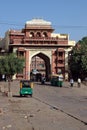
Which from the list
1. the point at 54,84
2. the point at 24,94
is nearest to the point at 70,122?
the point at 24,94

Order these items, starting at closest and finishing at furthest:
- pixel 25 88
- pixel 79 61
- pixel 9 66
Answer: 1. pixel 25 88
2. pixel 9 66
3. pixel 79 61

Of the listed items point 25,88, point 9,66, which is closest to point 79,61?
point 9,66

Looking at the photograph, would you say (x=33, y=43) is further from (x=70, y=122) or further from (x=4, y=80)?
(x=70, y=122)

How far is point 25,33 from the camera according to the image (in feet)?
333

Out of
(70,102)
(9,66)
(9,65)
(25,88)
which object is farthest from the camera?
(9,65)

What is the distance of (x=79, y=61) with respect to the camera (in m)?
87.3

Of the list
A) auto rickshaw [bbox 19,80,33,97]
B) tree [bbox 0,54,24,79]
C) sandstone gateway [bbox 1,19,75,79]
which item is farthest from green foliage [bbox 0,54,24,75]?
sandstone gateway [bbox 1,19,75,79]

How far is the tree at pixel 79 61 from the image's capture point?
8600 centimetres

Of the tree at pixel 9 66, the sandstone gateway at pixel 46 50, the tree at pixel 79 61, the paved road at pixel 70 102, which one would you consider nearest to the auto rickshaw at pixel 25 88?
the paved road at pixel 70 102

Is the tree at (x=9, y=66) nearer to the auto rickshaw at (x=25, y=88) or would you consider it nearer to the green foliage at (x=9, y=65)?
the green foliage at (x=9, y=65)

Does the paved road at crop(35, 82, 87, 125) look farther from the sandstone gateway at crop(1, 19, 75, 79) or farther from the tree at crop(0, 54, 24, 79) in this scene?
the sandstone gateway at crop(1, 19, 75, 79)

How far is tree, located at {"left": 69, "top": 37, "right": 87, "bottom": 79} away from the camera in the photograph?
86.0 meters

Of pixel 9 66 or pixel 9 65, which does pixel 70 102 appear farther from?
pixel 9 65

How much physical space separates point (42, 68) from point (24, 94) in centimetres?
9868
